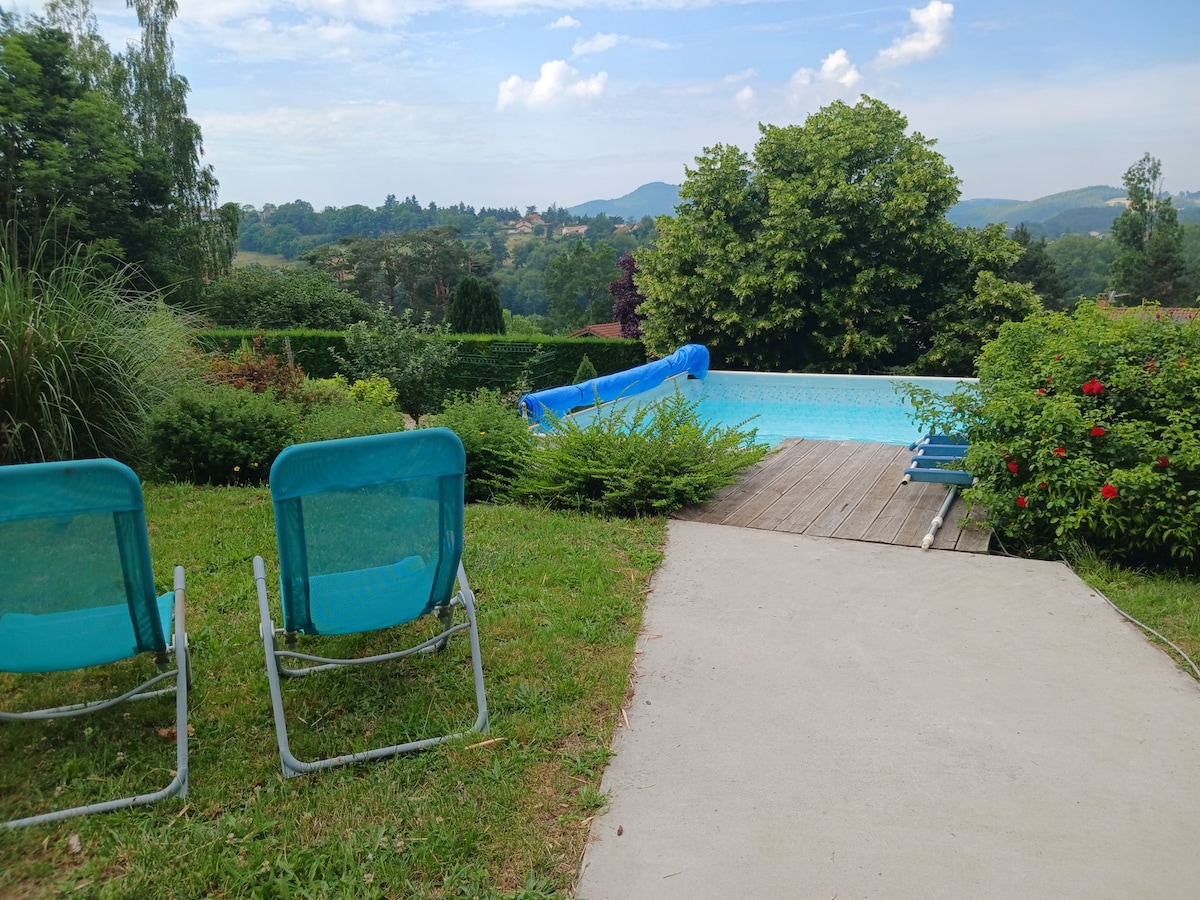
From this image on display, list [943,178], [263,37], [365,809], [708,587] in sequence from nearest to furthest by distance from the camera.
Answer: [365,809]
[708,587]
[943,178]
[263,37]

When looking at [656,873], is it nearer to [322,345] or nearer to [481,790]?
[481,790]

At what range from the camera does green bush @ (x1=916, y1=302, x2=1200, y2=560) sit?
3.67 metres

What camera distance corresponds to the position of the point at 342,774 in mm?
2166

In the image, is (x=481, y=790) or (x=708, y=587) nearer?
(x=481, y=790)

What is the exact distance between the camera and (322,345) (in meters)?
14.2

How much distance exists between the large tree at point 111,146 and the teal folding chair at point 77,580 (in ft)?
56.8

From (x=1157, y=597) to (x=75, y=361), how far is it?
5891 millimetres

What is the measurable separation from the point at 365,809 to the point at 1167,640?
3.01 m

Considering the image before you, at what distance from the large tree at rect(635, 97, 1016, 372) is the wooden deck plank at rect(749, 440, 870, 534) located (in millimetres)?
8256

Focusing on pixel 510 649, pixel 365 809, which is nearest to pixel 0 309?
pixel 510 649

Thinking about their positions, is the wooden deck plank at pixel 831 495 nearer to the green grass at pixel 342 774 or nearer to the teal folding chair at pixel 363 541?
the green grass at pixel 342 774

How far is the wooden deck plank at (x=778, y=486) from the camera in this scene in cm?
475

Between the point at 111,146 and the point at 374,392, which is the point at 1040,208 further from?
the point at 374,392

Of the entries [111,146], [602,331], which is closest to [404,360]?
[111,146]
